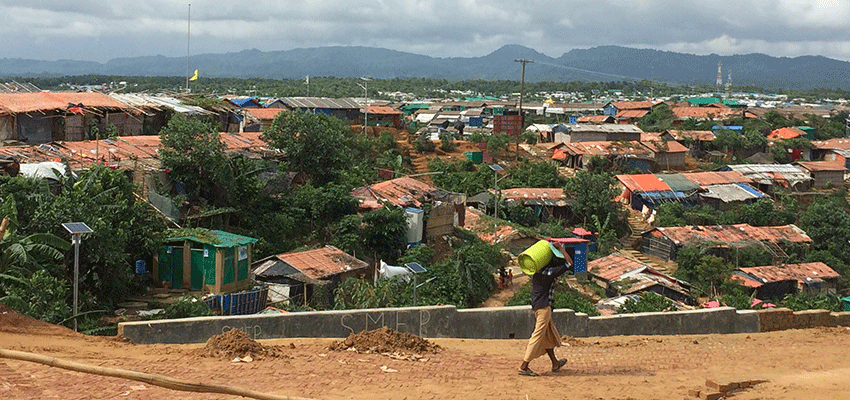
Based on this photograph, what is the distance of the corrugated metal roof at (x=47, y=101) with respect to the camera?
2202 cm

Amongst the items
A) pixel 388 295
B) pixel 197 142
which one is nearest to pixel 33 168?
pixel 197 142

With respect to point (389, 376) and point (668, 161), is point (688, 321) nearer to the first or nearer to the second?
point (389, 376)

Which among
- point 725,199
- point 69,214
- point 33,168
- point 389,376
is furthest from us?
point 725,199

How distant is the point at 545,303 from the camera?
721cm

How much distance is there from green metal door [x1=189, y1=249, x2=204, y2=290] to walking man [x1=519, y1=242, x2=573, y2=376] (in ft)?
32.4

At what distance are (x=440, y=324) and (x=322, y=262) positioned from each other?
8.27 meters

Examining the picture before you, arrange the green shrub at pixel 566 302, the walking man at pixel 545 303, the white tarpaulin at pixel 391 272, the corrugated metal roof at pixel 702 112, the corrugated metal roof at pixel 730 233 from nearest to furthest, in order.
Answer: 1. the walking man at pixel 545 303
2. the green shrub at pixel 566 302
3. the white tarpaulin at pixel 391 272
4. the corrugated metal roof at pixel 730 233
5. the corrugated metal roof at pixel 702 112

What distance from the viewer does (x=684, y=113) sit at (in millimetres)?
61719

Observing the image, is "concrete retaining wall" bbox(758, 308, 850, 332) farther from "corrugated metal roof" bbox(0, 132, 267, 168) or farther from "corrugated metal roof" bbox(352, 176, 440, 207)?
"corrugated metal roof" bbox(0, 132, 267, 168)

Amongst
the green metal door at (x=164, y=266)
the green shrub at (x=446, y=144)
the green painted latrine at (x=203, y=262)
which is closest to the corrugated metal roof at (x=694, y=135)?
the green shrub at (x=446, y=144)

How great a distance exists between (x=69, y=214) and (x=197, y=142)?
609 cm

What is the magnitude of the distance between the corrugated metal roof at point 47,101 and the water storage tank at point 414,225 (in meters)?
10.2

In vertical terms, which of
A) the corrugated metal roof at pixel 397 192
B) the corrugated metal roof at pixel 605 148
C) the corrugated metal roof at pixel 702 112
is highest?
the corrugated metal roof at pixel 702 112

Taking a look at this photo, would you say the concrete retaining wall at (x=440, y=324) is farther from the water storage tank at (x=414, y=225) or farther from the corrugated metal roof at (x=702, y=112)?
the corrugated metal roof at (x=702, y=112)
